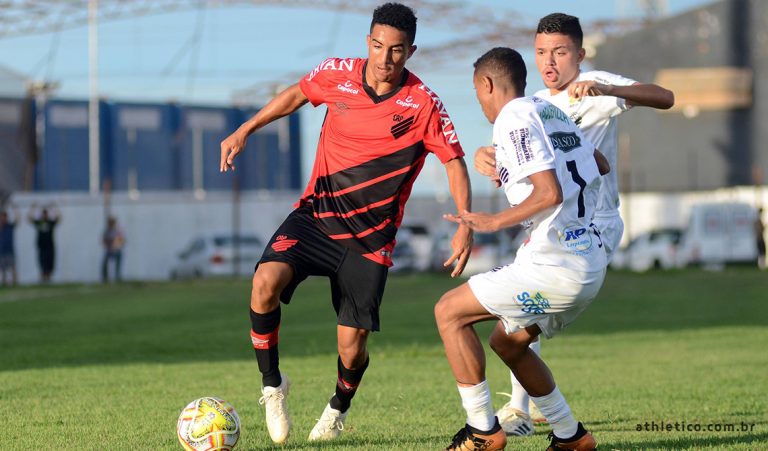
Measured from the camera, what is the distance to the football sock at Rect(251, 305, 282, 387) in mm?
7277

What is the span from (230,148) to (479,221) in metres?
2.30

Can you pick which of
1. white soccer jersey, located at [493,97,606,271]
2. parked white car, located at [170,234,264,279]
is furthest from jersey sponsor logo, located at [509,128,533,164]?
parked white car, located at [170,234,264,279]

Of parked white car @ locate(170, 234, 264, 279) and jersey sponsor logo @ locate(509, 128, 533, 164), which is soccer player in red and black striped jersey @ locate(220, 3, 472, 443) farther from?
parked white car @ locate(170, 234, 264, 279)

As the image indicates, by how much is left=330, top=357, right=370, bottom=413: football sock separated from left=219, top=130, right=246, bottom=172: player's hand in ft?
4.57

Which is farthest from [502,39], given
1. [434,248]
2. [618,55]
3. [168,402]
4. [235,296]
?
[168,402]

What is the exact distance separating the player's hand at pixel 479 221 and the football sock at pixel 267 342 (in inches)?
70.9

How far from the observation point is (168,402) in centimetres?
892

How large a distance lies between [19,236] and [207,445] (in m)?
30.8

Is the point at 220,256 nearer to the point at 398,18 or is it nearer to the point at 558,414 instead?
the point at 398,18

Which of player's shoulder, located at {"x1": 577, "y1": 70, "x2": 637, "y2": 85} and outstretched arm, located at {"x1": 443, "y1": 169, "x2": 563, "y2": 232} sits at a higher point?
player's shoulder, located at {"x1": 577, "y1": 70, "x2": 637, "y2": 85}

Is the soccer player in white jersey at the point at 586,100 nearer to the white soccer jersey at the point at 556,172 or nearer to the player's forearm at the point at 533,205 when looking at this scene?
the white soccer jersey at the point at 556,172

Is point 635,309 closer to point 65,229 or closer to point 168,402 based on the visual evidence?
point 168,402

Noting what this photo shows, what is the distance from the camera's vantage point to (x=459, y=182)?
23.4 ft

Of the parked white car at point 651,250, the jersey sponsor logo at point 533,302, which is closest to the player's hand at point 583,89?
the jersey sponsor logo at point 533,302
